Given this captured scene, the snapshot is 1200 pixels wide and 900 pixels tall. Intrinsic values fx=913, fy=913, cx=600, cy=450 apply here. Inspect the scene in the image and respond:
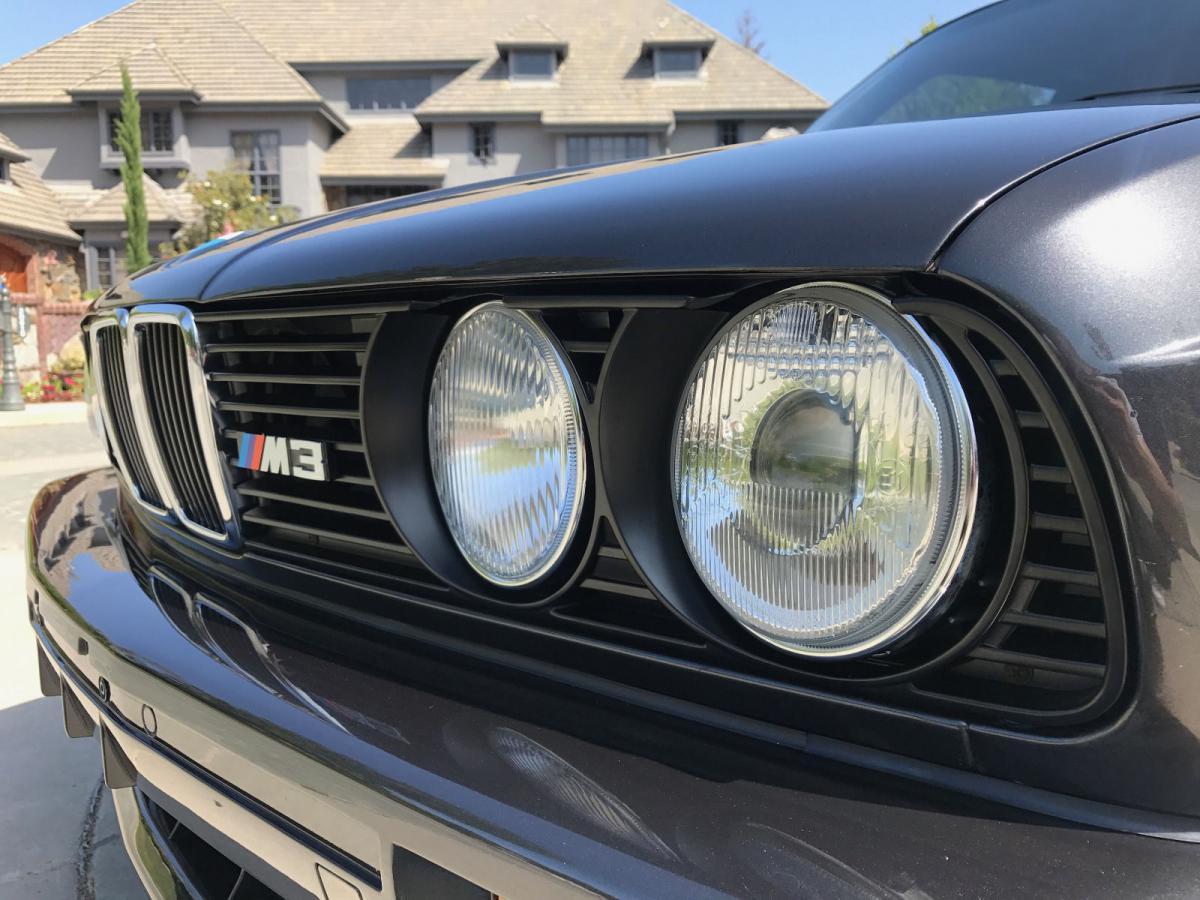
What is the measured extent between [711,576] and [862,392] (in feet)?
0.75

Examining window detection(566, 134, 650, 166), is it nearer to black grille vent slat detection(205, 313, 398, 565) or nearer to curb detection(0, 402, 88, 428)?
curb detection(0, 402, 88, 428)

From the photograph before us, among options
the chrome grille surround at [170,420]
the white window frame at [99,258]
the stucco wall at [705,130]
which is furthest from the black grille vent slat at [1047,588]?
the white window frame at [99,258]

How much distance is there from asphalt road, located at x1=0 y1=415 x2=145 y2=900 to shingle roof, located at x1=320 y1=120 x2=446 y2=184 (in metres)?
25.8

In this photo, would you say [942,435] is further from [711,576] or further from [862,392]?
[711,576]

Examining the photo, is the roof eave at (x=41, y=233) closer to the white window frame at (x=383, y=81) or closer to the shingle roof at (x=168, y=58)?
the shingle roof at (x=168, y=58)

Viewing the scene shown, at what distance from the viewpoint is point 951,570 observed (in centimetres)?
74

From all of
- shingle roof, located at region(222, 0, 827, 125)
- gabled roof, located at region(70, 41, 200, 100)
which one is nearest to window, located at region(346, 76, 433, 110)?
shingle roof, located at region(222, 0, 827, 125)

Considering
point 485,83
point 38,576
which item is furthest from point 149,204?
point 38,576

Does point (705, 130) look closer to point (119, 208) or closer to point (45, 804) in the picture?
point (119, 208)

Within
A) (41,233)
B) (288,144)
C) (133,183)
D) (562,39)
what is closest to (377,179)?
(288,144)

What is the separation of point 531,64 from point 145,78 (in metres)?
11.6

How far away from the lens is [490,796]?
0.80 m

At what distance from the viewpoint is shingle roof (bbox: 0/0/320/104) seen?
27453mm

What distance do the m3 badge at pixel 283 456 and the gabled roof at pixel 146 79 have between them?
97.9ft
